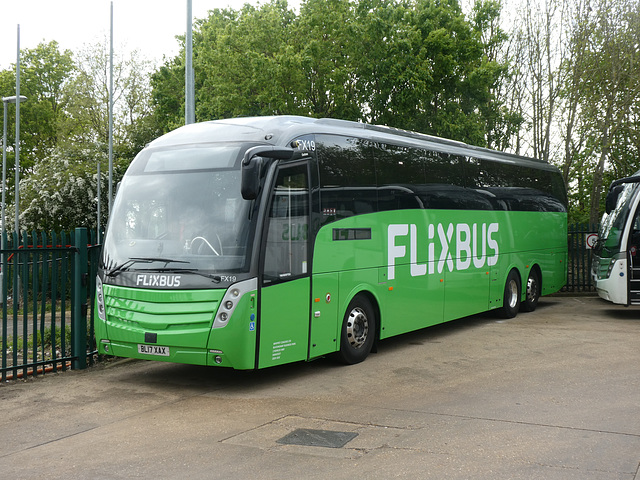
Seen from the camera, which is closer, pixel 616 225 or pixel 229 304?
pixel 229 304

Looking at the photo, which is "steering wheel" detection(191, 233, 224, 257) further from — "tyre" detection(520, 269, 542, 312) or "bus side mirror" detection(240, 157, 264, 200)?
"tyre" detection(520, 269, 542, 312)

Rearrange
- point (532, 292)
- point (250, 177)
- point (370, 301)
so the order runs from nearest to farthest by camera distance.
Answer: point (250, 177), point (370, 301), point (532, 292)

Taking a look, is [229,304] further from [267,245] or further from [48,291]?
[48,291]

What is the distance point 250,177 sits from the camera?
827cm

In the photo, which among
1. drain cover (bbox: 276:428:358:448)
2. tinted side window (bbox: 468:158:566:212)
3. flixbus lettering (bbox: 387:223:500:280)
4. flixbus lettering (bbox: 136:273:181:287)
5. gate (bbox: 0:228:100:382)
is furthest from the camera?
tinted side window (bbox: 468:158:566:212)

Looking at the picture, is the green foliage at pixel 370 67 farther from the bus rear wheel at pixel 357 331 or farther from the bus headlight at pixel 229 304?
the bus headlight at pixel 229 304

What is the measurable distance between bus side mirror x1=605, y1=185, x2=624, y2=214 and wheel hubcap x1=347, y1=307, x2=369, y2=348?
7986 millimetres

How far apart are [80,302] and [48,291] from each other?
1.51 ft

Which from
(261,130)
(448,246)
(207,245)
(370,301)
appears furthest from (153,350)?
(448,246)

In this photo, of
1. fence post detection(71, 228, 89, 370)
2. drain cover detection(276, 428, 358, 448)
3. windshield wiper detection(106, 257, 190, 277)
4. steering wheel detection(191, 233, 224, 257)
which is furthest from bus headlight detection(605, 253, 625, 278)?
fence post detection(71, 228, 89, 370)

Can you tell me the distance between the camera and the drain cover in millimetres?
6488

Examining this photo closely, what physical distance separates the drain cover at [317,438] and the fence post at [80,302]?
4.28 meters

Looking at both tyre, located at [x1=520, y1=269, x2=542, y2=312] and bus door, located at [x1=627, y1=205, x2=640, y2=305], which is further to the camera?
tyre, located at [x1=520, y1=269, x2=542, y2=312]

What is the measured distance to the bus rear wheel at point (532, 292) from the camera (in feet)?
55.3
